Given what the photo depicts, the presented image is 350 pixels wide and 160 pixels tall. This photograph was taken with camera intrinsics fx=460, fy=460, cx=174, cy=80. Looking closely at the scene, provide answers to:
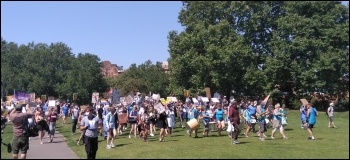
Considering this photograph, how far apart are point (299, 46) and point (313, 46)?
2.88 m

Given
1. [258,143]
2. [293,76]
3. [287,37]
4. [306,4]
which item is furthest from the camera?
[293,76]

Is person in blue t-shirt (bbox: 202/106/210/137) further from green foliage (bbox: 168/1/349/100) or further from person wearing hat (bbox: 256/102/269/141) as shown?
green foliage (bbox: 168/1/349/100)

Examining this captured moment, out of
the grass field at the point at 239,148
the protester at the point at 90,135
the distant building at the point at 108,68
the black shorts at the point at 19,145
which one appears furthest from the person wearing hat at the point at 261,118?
the distant building at the point at 108,68

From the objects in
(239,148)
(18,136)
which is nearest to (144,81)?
(239,148)

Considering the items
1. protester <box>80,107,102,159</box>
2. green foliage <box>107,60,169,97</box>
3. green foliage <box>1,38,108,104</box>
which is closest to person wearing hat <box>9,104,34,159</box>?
green foliage <box>1,38,108,104</box>

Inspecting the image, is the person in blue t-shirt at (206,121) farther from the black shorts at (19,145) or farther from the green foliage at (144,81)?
the green foliage at (144,81)

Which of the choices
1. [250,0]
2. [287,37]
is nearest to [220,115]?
[287,37]

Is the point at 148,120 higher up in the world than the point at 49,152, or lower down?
higher up

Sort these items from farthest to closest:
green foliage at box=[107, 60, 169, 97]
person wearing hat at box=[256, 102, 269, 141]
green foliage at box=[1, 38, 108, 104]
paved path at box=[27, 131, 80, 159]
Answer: green foliage at box=[107, 60, 169, 97]
person wearing hat at box=[256, 102, 269, 141]
paved path at box=[27, 131, 80, 159]
green foliage at box=[1, 38, 108, 104]

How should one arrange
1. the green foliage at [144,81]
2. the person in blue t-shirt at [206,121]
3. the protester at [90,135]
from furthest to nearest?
the green foliage at [144,81]
the person in blue t-shirt at [206,121]
the protester at [90,135]

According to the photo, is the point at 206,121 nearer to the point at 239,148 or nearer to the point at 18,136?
the point at 239,148

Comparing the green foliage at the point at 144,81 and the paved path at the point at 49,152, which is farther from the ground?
A: the green foliage at the point at 144,81

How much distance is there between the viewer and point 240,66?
150 feet

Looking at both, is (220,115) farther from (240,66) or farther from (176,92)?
(176,92)
